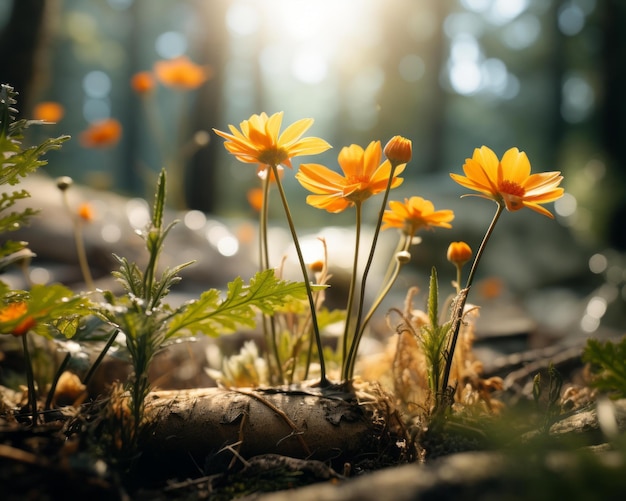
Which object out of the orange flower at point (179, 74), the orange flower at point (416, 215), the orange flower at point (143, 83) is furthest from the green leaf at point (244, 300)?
the orange flower at point (179, 74)

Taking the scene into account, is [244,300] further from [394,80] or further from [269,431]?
[394,80]

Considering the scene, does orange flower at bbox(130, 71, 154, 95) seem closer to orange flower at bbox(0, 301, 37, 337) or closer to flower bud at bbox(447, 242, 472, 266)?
orange flower at bbox(0, 301, 37, 337)

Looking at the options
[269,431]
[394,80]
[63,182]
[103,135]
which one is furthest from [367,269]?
[394,80]

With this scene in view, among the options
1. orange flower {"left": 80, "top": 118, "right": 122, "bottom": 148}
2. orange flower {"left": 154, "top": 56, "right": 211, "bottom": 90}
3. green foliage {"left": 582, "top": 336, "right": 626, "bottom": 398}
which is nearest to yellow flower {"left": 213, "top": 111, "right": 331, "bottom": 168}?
green foliage {"left": 582, "top": 336, "right": 626, "bottom": 398}

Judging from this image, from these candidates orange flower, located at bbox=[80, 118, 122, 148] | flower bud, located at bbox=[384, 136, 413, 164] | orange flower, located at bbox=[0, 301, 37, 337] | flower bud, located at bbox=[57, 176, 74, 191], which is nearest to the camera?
orange flower, located at bbox=[0, 301, 37, 337]

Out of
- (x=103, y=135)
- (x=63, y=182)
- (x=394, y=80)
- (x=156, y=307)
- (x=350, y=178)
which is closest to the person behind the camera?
(x=156, y=307)

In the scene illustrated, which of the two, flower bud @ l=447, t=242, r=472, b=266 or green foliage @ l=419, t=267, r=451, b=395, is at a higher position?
flower bud @ l=447, t=242, r=472, b=266

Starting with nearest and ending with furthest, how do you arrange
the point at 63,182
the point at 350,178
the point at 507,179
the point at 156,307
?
the point at 156,307 < the point at 507,179 < the point at 350,178 < the point at 63,182
